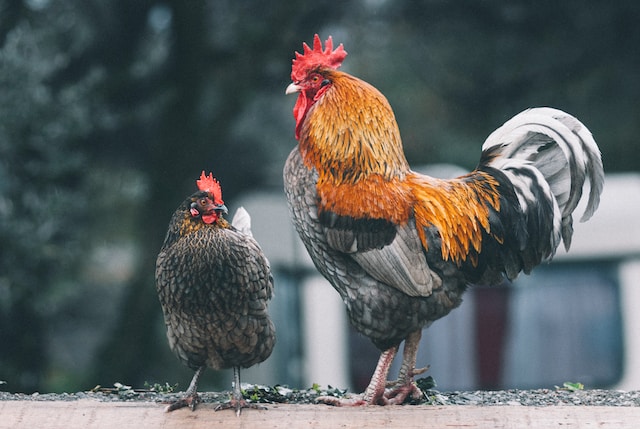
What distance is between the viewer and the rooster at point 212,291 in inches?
125

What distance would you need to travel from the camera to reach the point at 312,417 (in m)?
3.13

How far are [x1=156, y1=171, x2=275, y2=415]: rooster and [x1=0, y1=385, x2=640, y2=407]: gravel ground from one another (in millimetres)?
209

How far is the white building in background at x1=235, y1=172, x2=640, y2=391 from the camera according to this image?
6.83m

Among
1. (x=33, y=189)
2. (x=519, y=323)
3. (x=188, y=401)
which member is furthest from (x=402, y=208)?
(x=519, y=323)

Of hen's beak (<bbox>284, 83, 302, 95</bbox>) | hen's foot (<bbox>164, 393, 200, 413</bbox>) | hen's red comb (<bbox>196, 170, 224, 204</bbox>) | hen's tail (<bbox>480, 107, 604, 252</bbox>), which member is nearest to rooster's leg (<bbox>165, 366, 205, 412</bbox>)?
hen's foot (<bbox>164, 393, 200, 413</bbox>)

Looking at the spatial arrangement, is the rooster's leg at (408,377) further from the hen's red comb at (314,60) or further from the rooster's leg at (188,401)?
the hen's red comb at (314,60)

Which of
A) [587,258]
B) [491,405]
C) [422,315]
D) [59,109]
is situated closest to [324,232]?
[422,315]

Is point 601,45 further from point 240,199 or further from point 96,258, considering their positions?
point 96,258

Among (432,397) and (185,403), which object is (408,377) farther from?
(185,403)

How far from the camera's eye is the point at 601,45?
6.91 metres

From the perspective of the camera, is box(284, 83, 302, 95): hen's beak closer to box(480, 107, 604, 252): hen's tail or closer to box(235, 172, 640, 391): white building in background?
box(480, 107, 604, 252): hen's tail

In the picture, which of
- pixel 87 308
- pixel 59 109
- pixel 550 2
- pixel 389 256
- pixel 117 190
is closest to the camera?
pixel 389 256

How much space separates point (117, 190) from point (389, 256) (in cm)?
454

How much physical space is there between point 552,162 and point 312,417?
53.9 inches
